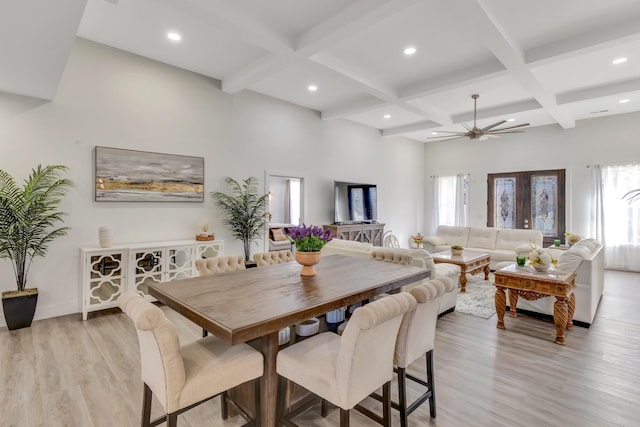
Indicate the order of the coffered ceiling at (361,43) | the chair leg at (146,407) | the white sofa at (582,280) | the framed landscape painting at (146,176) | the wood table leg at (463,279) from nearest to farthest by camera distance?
the chair leg at (146,407) → the coffered ceiling at (361,43) → the white sofa at (582,280) → the framed landscape painting at (146,176) → the wood table leg at (463,279)

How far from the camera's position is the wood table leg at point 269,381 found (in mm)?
1721

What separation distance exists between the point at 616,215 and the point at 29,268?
33.8 ft

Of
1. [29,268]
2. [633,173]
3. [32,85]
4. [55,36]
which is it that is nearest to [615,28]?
[633,173]

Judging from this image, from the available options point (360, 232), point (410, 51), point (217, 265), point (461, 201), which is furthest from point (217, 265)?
point (461, 201)

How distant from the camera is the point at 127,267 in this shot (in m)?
4.04

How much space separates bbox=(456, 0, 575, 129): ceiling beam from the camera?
3.04 m

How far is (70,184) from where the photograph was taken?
3.93m

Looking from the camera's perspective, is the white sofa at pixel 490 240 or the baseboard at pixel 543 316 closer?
the baseboard at pixel 543 316

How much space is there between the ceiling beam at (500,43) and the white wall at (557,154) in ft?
9.09

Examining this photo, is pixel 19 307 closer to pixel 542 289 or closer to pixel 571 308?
pixel 542 289

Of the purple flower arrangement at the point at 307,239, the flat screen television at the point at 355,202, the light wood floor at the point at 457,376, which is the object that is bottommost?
the light wood floor at the point at 457,376

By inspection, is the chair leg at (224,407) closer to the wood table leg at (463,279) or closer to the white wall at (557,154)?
the wood table leg at (463,279)

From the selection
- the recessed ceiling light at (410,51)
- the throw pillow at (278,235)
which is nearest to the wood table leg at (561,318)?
the recessed ceiling light at (410,51)

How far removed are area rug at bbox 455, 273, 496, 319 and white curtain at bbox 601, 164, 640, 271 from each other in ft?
11.2
